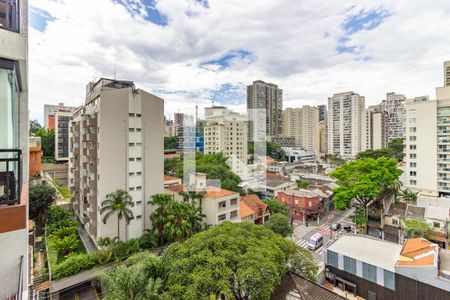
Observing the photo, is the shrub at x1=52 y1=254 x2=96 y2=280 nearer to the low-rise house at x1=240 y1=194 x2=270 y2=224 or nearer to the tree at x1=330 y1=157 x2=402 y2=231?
the low-rise house at x1=240 y1=194 x2=270 y2=224

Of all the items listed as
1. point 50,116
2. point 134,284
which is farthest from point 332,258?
point 50,116

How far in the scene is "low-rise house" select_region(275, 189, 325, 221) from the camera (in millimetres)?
24719

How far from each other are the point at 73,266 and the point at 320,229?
802 inches

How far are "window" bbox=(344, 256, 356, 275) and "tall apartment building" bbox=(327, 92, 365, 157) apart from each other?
189 ft

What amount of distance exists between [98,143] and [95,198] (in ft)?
13.2

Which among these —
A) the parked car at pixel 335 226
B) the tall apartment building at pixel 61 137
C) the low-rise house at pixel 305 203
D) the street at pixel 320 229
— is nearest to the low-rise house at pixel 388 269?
the street at pixel 320 229

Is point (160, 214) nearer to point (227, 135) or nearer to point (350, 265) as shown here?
point (350, 265)

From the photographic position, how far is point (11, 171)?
3.03 m

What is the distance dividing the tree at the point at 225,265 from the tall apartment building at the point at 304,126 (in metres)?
72.3

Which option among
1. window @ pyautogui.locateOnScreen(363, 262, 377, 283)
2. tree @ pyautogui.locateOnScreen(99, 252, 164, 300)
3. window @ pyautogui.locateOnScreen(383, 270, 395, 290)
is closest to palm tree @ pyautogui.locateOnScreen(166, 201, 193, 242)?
tree @ pyautogui.locateOnScreen(99, 252, 164, 300)

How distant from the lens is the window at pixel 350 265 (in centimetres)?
1265

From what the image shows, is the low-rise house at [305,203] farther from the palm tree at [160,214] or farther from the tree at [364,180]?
the palm tree at [160,214]

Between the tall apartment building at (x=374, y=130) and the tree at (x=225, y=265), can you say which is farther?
the tall apartment building at (x=374, y=130)

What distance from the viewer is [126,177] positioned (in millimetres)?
16297
